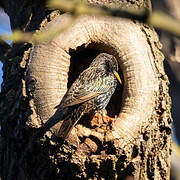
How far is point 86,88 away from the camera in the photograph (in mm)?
3896

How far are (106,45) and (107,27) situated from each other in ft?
0.62

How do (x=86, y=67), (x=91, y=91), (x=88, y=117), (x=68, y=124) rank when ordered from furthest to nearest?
(x=86, y=67) → (x=91, y=91) → (x=88, y=117) → (x=68, y=124)

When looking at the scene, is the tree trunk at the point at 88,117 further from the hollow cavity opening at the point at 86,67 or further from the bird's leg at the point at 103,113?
the hollow cavity opening at the point at 86,67

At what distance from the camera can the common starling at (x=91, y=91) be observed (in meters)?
3.35

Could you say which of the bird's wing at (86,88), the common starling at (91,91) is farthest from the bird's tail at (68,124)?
the bird's wing at (86,88)

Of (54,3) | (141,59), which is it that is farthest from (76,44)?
(54,3)

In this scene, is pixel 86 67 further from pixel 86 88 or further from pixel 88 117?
pixel 88 117

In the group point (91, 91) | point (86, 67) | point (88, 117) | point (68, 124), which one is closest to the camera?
point (68, 124)

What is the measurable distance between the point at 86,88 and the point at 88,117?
0.31 m

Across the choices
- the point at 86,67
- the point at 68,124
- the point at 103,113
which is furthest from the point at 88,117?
the point at 86,67

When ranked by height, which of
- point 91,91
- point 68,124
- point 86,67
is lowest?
point 68,124

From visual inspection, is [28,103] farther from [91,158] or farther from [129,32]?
[129,32]

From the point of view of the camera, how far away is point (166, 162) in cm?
370

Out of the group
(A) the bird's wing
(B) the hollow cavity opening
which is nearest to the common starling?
(A) the bird's wing
